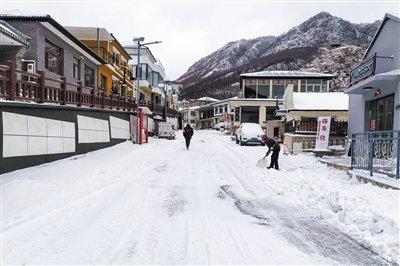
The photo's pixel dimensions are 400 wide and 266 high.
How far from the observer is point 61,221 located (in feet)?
20.8

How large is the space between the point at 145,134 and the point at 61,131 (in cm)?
1298

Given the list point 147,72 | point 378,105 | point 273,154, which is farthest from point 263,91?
point 273,154

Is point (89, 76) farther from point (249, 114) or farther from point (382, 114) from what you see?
point (249, 114)

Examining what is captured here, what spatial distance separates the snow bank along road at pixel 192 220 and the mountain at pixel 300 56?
62.5 meters

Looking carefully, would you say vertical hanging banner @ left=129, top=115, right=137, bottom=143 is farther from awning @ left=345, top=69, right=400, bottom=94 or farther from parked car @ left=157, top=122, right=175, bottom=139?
awning @ left=345, top=69, right=400, bottom=94

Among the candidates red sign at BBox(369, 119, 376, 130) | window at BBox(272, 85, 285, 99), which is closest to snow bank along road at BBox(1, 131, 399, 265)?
red sign at BBox(369, 119, 376, 130)

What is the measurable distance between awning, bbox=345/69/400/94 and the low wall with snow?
11.6m

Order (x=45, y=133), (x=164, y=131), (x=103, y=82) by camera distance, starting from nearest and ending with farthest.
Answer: (x=45, y=133), (x=103, y=82), (x=164, y=131)

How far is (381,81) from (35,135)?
41.2ft

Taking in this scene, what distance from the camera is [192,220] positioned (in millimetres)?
6496

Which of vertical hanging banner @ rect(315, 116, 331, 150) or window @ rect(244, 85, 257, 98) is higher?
window @ rect(244, 85, 257, 98)

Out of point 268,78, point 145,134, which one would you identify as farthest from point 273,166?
point 268,78

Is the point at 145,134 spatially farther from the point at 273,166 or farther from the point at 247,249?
the point at 247,249

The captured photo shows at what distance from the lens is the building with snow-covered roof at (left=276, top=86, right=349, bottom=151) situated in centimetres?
2123
